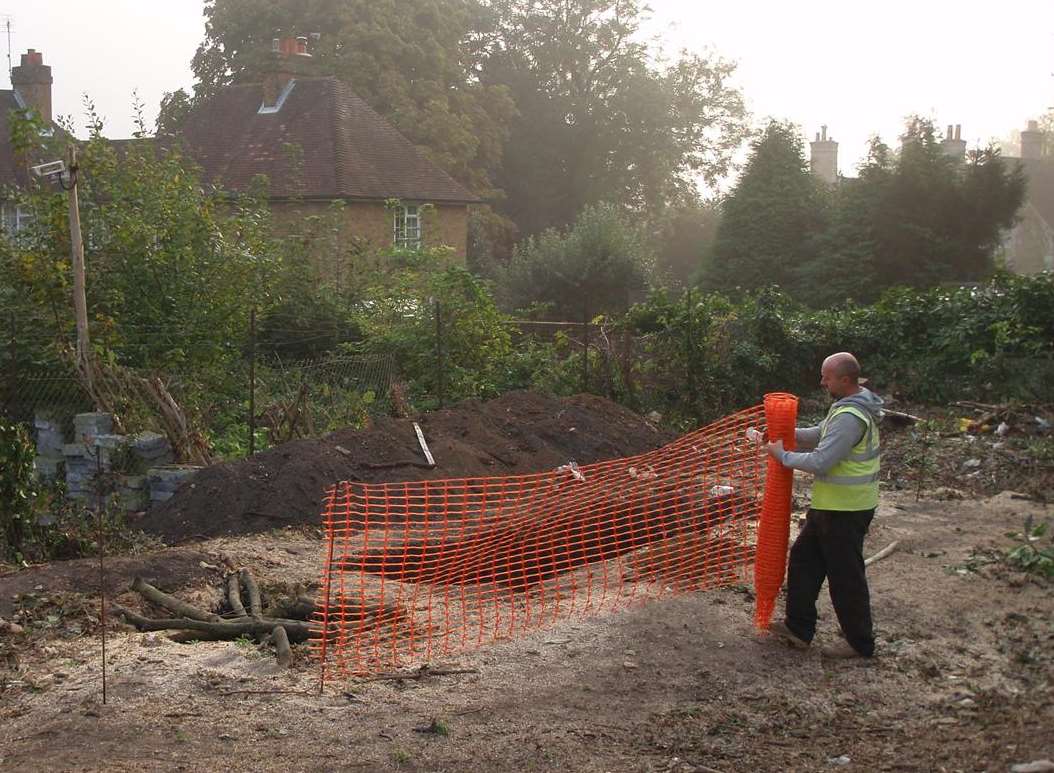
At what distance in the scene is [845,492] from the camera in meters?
6.73

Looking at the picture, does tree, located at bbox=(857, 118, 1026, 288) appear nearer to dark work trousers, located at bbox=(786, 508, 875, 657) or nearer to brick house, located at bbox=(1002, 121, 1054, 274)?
dark work trousers, located at bbox=(786, 508, 875, 657)

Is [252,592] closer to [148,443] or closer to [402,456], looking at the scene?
[402,456]

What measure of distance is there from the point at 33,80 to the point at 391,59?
1071cm

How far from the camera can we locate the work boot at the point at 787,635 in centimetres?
696

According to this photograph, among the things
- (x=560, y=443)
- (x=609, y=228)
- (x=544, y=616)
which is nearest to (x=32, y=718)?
(x=544, y=616)

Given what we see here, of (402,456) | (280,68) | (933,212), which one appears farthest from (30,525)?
(280,68)

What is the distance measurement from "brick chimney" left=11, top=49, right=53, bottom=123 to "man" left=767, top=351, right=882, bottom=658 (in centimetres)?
3412

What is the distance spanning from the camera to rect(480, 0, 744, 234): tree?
48.7m

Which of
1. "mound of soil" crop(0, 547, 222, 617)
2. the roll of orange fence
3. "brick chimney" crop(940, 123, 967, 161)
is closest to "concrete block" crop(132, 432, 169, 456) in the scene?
"mound of soil" crop(0, 547, 222, 617)

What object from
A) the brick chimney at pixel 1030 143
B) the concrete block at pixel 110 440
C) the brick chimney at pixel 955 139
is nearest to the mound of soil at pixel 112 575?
the concrete block at pixel 110 440

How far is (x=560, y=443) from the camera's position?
13648mm

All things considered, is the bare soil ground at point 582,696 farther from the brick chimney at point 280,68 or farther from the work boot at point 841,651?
the brick chimney at point 280,68

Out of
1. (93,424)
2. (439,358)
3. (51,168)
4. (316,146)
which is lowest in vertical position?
(93,424)

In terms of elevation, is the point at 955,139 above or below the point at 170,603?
above
